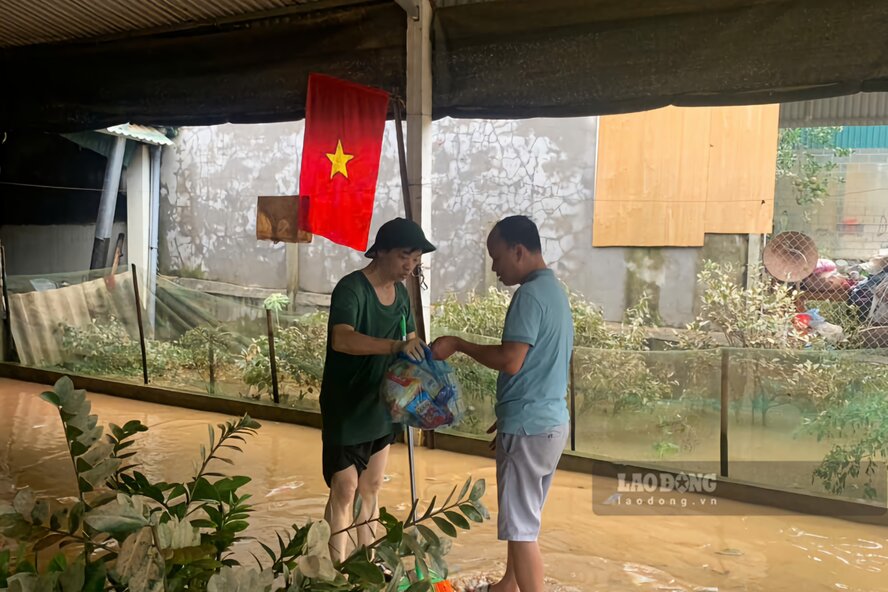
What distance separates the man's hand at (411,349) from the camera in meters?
2.96

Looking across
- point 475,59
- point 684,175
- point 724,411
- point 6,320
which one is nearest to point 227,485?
point 475,59

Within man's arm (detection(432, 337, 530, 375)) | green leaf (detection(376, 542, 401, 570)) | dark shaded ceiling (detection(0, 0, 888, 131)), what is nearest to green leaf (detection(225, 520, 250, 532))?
green leaf (detection(376, 542, 401, 570))

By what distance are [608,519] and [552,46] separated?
9.31ft

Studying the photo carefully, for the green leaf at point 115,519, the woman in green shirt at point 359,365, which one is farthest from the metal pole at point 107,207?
the green leaf at point 115,519

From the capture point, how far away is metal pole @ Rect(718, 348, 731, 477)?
4.87m

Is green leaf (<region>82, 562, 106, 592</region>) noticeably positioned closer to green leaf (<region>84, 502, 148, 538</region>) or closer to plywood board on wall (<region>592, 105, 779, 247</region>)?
green leaf (<region>84, 502, 148, 538</region>)

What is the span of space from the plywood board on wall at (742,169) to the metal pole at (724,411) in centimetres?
165

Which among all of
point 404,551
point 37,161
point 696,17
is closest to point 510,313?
point 404,551

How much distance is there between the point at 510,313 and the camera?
2.89 m

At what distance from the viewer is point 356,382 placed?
10.2ft

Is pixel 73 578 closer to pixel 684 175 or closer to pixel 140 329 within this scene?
pixel 684 175

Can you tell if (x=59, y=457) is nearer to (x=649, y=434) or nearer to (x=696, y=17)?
(x=649, y=434)

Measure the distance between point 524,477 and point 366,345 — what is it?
83 centimetres

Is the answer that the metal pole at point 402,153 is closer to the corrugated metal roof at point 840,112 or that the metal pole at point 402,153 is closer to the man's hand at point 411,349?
the man's hand at point 411,349
